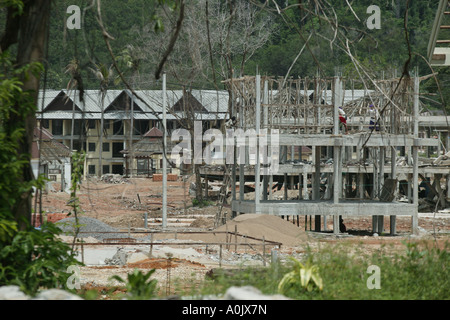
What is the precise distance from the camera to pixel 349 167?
36.1 meters

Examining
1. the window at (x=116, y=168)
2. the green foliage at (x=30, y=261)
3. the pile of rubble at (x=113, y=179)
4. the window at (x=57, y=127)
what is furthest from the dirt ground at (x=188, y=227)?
the window at (x=57, y=127)

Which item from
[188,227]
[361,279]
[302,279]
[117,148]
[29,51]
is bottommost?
[188,227]

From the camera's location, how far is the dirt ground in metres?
17.2

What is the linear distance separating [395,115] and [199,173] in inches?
819

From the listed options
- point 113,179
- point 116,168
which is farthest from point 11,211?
point 116,168

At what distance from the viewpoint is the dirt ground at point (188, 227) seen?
17.2 m

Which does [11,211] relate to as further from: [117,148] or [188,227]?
[117,148]

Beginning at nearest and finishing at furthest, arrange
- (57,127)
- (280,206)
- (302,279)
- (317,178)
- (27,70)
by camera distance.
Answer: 1. (302,279)
2. (27,70)
3. (280,206)
4. (317,178)
5. (57,127)

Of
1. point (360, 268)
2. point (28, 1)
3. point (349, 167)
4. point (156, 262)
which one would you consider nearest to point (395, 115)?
point (349, 167)

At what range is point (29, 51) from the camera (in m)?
8.76

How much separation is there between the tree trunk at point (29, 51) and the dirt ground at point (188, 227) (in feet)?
2.64

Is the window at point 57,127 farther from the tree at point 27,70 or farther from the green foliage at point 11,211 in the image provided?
the green foliage at point 11,211

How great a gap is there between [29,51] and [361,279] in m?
5.05
